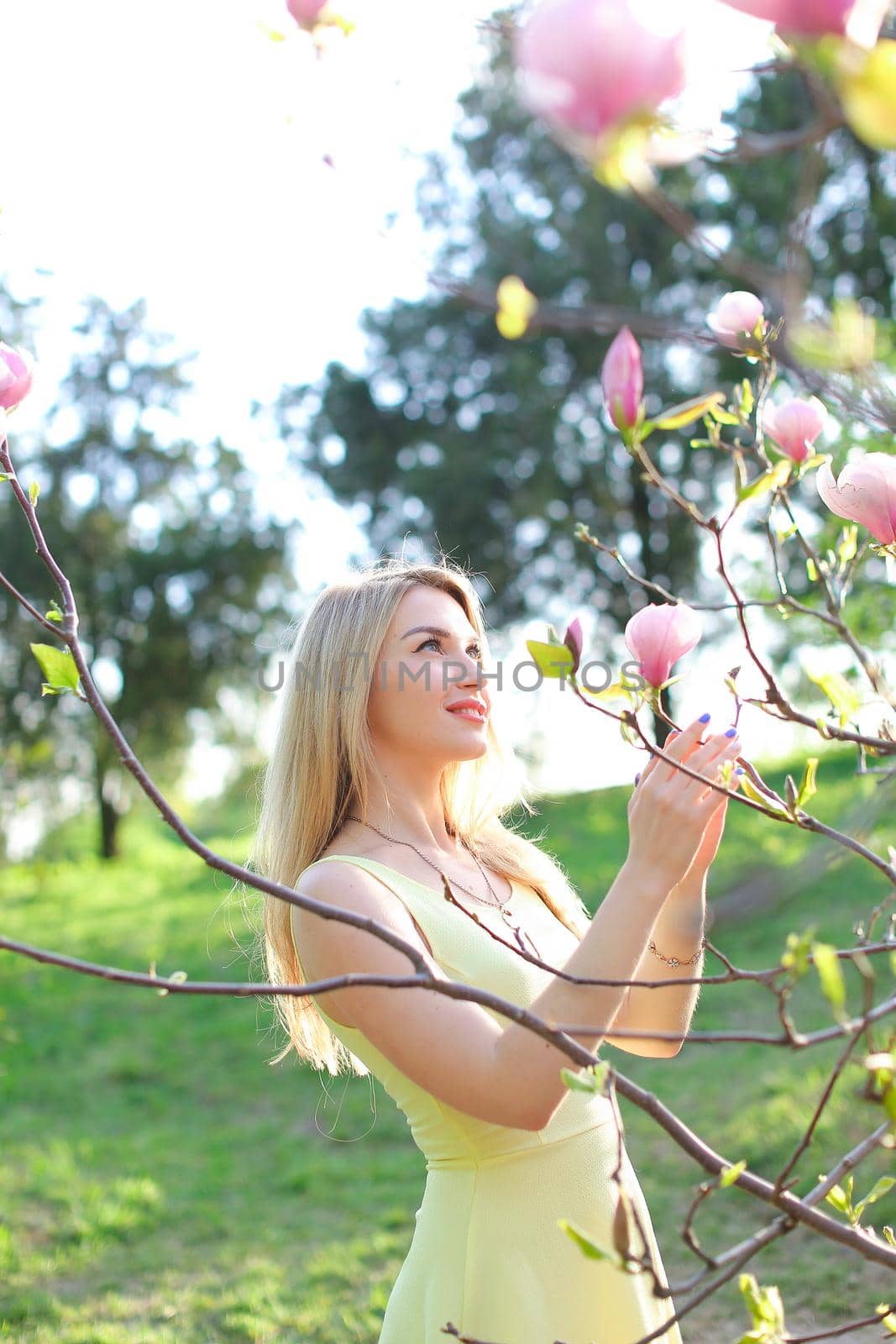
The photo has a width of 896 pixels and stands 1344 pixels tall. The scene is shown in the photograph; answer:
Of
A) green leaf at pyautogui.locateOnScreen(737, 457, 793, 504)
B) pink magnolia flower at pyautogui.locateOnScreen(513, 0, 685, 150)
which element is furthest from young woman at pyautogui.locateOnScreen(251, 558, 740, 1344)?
pink magnolia flower at pyautogui.locateOnScreen(513, 0, 685, 150)

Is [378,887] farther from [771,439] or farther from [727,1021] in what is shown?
[727,1021]

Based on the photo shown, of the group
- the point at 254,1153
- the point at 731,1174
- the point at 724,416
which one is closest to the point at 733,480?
the point at 724,416

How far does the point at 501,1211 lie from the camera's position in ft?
4.48

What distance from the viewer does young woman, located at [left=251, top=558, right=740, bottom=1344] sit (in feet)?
3.49

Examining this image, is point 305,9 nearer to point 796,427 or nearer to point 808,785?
point 796,427

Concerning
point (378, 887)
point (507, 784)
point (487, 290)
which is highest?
point (487, 290)

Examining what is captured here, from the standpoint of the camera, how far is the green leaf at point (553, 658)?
72cm

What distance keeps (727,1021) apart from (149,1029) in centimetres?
317

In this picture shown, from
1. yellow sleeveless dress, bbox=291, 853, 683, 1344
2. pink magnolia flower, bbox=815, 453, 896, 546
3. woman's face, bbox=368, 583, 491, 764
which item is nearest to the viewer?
pink magnolia flower, bbox=815, 453, 896, 546

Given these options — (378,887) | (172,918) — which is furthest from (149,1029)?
(378,887)

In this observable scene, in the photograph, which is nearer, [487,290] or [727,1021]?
[487,290]

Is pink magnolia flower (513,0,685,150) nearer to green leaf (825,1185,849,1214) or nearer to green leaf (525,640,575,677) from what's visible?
green leaf (525,640,575,677)

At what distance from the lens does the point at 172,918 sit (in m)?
9.11

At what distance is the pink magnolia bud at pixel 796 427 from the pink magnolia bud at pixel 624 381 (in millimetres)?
241
